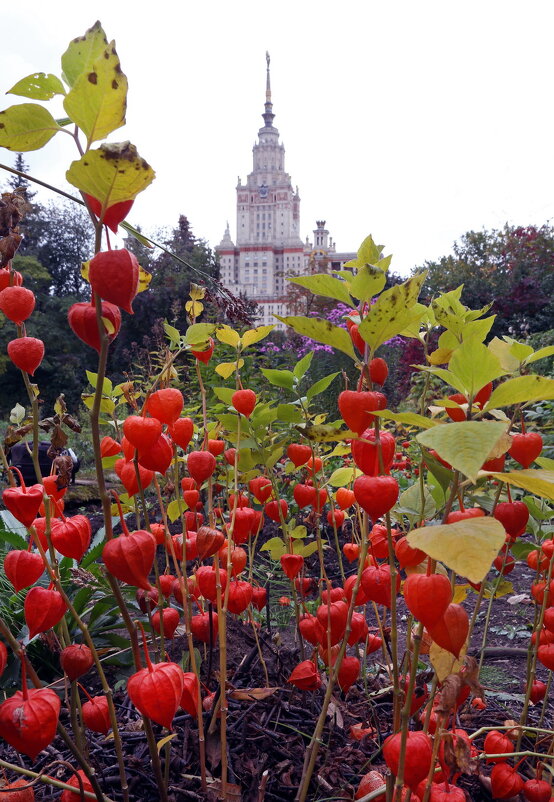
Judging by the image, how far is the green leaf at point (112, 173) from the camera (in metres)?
0.38

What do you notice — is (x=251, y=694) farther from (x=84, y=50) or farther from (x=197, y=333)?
(x=84, y=50)

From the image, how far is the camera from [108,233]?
1.56ft

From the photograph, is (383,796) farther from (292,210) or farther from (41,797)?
(292,210)

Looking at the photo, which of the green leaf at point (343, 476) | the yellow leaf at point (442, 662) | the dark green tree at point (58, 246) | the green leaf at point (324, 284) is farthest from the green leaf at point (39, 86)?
the dark green tree at point (58, 246)

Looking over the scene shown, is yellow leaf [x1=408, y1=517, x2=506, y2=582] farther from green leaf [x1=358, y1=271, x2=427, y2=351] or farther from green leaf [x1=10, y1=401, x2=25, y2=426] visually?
green leaf [x1=10, y1=401, x2=25, y2=426]

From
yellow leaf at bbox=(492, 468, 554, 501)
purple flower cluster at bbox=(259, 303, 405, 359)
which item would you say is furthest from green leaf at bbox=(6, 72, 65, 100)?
purple flower cluster at bbox=(259, 303, 405, 359)

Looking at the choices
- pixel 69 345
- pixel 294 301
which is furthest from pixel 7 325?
pixel 294 301

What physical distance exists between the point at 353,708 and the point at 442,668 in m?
0.63

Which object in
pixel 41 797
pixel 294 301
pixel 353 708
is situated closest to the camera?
pixel 41 797

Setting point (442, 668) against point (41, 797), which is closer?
point (442, 668)

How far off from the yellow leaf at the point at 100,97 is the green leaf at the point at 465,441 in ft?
1.11

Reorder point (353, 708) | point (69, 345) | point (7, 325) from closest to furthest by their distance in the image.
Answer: point (353, 708)
point (7, 325)
point (69, 345)

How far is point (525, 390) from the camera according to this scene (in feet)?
1.48

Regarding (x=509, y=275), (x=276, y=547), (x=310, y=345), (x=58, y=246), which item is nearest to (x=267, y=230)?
(x=58, y=246)
